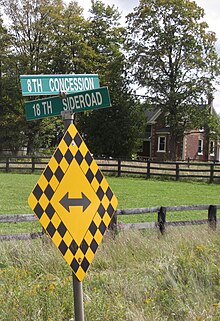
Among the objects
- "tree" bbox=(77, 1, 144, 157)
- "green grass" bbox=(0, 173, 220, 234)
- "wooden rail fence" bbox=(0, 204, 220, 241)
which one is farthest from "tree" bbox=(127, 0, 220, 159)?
"wooden rail fence" bbox=(0, 204, 220, 241)

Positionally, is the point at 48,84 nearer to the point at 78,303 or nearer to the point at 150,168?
the point at 78,303

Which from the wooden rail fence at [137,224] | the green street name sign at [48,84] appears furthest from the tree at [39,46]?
the green street name sign at [48,84]

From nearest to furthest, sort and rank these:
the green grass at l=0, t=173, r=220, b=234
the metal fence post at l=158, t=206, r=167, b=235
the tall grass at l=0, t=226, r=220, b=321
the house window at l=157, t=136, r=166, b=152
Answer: the tall grass at l=0, t=226, r=220, b=321, the metal fence post at l=158, t=206, r=167, b=235, the green grass at l=0, t=173, r=220, b=234, the house window at l=157, t=136, r=166, b=152

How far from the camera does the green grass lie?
11008 mm

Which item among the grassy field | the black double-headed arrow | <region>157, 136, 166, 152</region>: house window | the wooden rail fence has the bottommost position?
the grassy field

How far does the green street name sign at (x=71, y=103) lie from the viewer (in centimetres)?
341

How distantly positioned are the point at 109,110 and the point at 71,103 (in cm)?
3922

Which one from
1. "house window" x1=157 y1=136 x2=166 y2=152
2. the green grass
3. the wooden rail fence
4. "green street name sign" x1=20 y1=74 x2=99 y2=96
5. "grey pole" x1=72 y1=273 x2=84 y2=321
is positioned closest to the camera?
"grey pole" x1=72 y1=273 x2=84 y2=321

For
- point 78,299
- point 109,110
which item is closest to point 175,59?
point 109,110

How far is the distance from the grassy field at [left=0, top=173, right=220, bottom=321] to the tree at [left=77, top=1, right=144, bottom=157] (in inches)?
1349

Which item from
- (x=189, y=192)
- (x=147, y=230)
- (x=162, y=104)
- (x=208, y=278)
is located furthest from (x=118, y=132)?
(x=208, y=278)

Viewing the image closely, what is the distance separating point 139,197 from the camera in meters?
15.7

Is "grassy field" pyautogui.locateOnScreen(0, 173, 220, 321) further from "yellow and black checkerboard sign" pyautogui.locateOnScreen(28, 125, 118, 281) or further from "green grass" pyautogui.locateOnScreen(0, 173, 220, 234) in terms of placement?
"green grass" pyautogui.locateOnScreen(0, 173, 220, 234)

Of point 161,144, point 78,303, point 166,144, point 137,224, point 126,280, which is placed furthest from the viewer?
point 161,144
